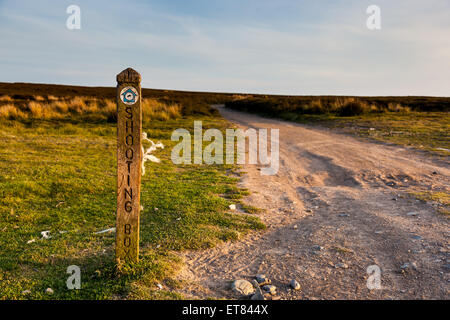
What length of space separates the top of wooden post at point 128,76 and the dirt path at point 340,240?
2135mm

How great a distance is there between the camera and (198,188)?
7281 millimetres

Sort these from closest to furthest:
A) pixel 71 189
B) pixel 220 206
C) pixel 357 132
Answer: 1. pixel 220 206
2. pixel 71 189
3. pixel 357 132

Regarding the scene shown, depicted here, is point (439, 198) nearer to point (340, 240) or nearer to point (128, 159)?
point (340, 240)

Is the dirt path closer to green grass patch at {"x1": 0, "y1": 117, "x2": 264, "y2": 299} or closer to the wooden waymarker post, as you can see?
green grass patch at {"x1": 0, "y1": 117, "x2": 264, "y2": 299}

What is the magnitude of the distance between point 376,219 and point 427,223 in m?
0.70

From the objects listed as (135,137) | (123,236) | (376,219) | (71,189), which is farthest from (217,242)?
(71,189)

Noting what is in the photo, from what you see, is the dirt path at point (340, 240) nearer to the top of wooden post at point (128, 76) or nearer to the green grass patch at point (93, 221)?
the green grass patch at point (93, 221)

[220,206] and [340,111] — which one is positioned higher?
[340,111]

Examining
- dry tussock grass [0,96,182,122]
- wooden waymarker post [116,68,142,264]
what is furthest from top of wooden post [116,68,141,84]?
dry tussock grass [0,96,182,122]

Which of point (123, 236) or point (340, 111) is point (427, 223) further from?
point (340, 111)

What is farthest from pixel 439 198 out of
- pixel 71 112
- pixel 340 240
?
pixel 71 112

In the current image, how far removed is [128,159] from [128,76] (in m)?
0.84

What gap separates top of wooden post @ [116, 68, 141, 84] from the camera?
135 inches

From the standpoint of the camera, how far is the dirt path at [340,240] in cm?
353
